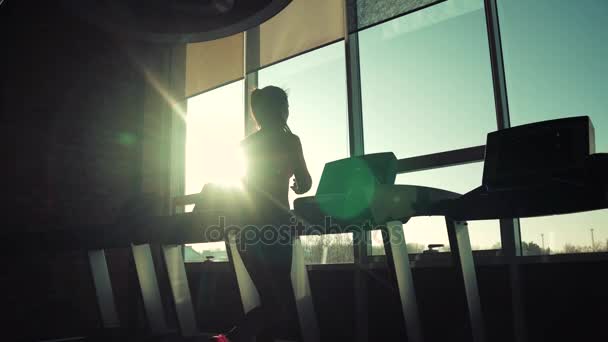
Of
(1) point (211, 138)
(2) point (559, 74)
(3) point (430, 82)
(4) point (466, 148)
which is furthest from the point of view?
(1) point (211, 138)

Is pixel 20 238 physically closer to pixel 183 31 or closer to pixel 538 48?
pixel 183 31

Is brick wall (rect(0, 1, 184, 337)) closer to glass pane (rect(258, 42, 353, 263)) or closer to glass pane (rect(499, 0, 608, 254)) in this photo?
glass pane (rect(258, 42, 353, 263))

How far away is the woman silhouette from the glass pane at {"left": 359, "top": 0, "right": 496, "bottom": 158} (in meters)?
1.47

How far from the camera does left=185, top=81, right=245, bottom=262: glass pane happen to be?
422 cm

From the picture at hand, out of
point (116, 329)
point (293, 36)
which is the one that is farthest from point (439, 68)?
point (116, 329)

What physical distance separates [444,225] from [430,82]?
0.96 m

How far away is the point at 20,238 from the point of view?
8.63 feet

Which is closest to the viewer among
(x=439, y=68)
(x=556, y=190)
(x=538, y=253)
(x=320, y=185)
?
(x=556, y=190)

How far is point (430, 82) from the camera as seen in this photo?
3.12m

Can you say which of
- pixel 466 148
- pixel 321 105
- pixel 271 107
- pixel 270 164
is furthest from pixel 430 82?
pixel 270 164

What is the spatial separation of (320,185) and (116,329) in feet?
6.01

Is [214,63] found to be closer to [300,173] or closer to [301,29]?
[301,29]

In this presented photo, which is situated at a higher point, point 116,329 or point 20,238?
point 20,238

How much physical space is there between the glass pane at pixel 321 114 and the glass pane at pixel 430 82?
0.74 ft
